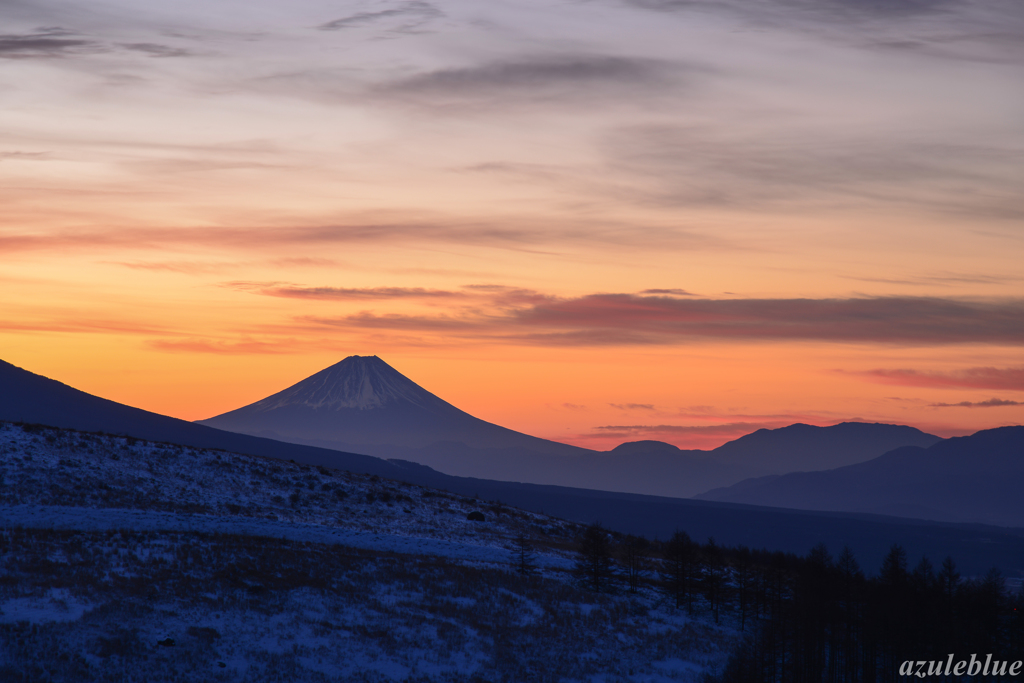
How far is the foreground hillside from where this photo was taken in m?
41.7

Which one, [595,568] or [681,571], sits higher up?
[681,571]

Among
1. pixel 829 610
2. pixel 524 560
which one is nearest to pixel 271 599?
pixel 524 560

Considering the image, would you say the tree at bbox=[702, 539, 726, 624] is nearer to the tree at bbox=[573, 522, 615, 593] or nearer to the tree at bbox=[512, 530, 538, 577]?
the tree at bbox=[573, 522, 615, 593]

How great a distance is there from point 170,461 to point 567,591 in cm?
4404

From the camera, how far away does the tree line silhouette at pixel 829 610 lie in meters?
62.1

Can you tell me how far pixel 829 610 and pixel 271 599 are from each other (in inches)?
1596

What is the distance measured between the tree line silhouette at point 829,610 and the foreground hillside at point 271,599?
2942mm

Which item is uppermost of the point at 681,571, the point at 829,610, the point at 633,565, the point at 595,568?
the point at 681,571

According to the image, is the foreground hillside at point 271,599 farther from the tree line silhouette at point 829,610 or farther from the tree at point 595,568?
the tree line silhouette at point 829,610

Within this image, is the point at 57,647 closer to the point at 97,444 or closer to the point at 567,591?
the point at 567,591

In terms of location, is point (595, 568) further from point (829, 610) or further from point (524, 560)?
point (829, 610)

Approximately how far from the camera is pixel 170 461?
87000 mm

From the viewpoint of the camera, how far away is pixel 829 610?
2640 inches

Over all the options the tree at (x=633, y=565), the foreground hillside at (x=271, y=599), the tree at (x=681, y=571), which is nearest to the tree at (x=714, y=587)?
the tree at (x=681, y=571)
